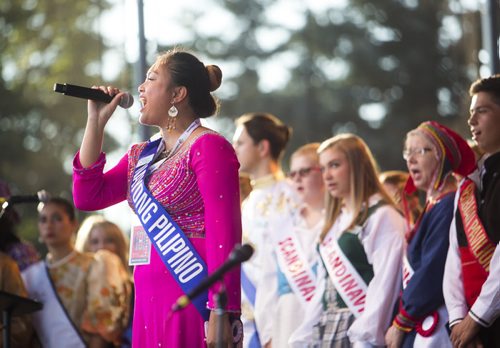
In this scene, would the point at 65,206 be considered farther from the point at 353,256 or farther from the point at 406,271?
the point at 406,271

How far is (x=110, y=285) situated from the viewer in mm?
6871

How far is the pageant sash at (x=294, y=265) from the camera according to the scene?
20.8 ft

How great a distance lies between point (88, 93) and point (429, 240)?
5.89ft

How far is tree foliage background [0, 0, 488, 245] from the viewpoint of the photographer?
20.1 meters

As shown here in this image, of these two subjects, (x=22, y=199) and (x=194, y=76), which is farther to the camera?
(x=22, y=199)

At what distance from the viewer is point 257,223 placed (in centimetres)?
703

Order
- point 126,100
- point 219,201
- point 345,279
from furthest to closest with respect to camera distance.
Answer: point 345,279
point 126,100
point 219,201

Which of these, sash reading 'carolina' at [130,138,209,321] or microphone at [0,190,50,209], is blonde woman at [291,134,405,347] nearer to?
sash reading 'carolina' at [130,138,209,321]

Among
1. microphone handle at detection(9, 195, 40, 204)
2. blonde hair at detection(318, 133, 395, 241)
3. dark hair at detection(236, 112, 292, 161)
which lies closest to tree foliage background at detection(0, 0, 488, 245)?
dark hair at detection(236, 112, 292, 161)

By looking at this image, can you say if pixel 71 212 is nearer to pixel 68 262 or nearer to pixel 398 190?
pixel 68 262

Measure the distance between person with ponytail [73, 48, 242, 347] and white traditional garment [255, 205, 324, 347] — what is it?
Answer: 7.09 feet

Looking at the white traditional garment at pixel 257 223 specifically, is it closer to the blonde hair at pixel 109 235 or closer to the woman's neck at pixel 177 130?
the blonde hair at pixel 109 235

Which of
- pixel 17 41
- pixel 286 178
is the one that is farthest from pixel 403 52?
pixel 286 178

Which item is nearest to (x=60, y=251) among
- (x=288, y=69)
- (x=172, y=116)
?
(x=172, y=116)
